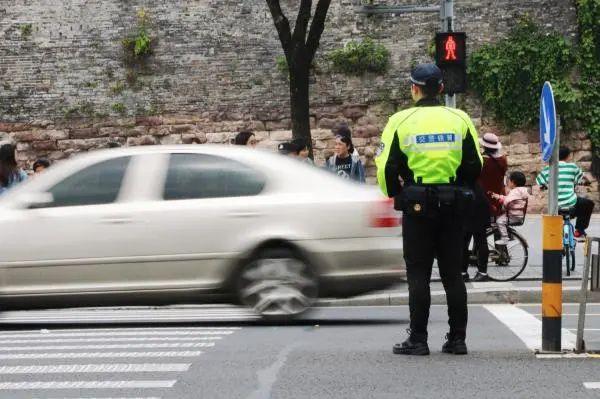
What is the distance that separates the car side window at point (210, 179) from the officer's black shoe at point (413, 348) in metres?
2.84

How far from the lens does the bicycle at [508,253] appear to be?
15.9m

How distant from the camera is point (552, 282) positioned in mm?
8766

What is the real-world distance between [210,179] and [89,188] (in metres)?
1.02

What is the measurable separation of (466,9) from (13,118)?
10486 mm

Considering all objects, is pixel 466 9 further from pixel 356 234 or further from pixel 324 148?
pixel 356 234

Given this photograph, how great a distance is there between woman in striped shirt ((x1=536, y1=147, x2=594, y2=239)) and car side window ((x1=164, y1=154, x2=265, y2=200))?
6778 mm

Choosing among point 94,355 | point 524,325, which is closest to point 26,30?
point 524,325

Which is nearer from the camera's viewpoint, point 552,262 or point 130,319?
point 552,262

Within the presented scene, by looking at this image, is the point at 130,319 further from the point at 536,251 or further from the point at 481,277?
the point at 536,251

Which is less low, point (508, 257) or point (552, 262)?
point (552, 262)

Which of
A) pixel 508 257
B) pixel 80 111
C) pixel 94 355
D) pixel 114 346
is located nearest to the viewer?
pixel 94 355

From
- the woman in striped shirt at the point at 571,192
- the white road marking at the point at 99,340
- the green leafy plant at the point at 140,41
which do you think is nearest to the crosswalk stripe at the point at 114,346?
the white road marking at the point at 99,340

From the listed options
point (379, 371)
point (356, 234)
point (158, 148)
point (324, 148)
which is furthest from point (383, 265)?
point (324, 148)

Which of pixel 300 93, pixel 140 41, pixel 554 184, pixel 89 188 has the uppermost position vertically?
pixel 140 41
